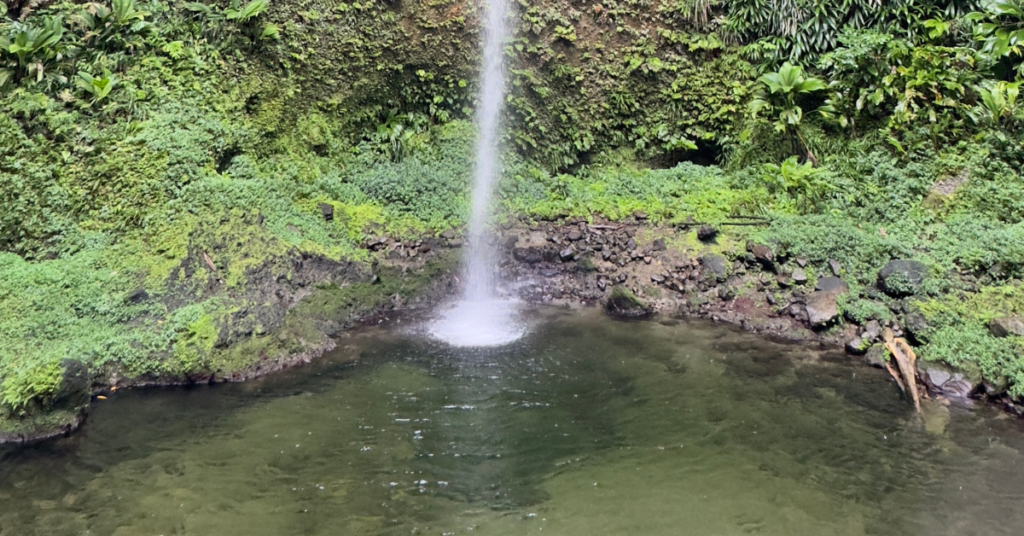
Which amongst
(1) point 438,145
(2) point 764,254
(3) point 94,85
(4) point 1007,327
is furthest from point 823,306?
(3) point 94,85

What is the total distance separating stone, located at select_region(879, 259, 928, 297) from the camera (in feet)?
29.5

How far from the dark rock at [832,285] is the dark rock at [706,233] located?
181 cm

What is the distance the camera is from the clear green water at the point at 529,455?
5.30m

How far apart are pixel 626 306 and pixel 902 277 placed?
3.72m

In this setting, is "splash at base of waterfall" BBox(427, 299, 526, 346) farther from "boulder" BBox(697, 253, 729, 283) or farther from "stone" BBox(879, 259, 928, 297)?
"stone" BBox(879, 259, 928, 297)

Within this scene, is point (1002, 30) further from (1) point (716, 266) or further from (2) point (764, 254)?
(1) point (716, 266)

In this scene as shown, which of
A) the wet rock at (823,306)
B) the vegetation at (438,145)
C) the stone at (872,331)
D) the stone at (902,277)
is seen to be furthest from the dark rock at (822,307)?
the stone at (902,277)

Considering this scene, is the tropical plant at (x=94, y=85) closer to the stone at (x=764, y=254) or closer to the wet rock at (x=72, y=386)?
the wet rock at (x=72, y=386)

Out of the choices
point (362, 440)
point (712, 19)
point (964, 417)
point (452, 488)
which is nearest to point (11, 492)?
point (362, 440)

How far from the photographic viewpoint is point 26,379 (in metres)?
6.38

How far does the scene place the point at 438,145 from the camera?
1280 cm

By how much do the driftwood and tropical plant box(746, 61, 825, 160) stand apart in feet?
15.9

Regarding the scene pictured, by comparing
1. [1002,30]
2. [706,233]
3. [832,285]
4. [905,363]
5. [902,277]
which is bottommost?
[905,363]

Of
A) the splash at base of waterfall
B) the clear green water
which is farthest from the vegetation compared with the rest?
the splash at base of waterfall
